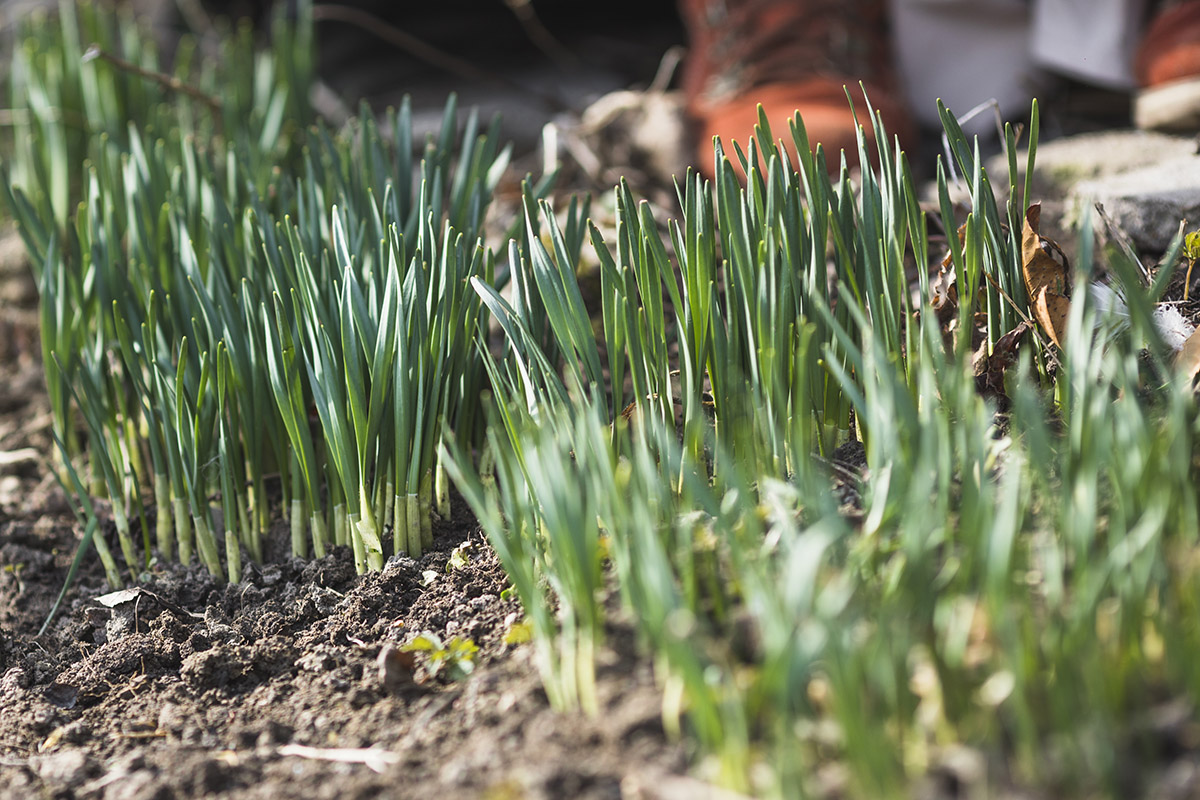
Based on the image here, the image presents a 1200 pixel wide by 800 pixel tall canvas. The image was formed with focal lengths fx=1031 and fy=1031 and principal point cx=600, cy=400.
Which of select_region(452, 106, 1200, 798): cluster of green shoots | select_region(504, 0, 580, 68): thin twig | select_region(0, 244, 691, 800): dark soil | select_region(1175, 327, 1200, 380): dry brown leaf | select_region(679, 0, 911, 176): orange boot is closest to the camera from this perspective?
select_region(452, 106, 1200, 798): cluster of green shoots

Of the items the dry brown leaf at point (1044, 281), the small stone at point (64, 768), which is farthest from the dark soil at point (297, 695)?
the dry brown leaf at point (1044, 281)

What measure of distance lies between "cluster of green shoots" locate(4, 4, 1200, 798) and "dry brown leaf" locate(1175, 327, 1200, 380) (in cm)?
4

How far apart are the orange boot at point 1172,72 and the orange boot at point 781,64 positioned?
50cm

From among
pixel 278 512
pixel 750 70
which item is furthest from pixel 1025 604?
pixel 750 70

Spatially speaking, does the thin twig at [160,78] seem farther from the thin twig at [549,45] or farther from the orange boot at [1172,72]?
the orange boot at [1172,72]

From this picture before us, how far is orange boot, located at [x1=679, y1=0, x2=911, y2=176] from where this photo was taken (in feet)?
7.79

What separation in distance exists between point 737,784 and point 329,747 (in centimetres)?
47

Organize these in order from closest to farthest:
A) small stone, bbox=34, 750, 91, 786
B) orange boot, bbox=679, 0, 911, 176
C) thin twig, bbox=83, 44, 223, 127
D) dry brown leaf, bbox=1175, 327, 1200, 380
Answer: small stone, bbox=34, 750, 91, 786, dry brown leaf, bbox=1175, 327, 1200, 380, thin twig, bbox=83, 44, 223, 127, orange boot, bbox=679, 0, 911, 176

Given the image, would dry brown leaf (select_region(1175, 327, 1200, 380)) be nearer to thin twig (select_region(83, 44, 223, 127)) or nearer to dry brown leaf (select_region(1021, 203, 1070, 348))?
dry brown leaf (select_region(1021, 203, 1070, 348))

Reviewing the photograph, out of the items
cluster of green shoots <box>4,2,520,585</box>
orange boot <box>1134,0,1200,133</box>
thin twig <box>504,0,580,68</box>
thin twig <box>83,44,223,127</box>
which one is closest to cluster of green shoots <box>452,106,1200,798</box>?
cluster of green shoots <box>4,2,520,585</box>

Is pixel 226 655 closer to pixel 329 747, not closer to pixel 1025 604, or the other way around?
pixel 329 747

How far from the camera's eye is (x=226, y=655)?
1.29 m

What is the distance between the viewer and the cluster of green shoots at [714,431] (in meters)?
0.84

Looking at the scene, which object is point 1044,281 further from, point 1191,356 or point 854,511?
point 854,511
